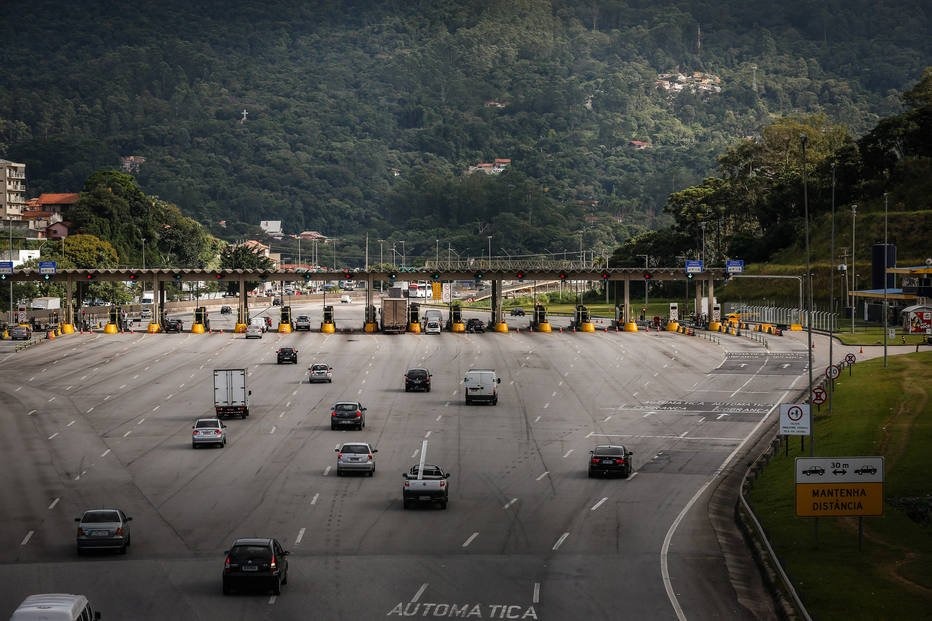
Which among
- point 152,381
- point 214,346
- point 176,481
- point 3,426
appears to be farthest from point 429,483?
point 214,346

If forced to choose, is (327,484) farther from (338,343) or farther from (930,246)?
(930,246)

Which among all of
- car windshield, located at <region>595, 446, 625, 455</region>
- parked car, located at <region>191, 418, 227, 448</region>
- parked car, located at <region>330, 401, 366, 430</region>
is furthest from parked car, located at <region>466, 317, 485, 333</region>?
car windshield, located at <region>595, 446, 625, 455</region>

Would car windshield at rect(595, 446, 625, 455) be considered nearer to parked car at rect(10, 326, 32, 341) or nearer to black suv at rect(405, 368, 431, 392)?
black suv at rect(405, 368, 431, 392)

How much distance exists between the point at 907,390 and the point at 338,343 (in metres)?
64.8

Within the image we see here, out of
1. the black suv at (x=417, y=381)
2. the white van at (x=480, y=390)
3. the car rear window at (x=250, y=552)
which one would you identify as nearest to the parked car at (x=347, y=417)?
the white van at (x=480, y=390)

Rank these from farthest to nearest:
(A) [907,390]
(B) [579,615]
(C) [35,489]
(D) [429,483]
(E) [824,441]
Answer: (A) [907,390], (E) [824,441], (C) [35,489], (D) [429,483], (B) [579,615]

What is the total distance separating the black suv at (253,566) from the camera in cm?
4041

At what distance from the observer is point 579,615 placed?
39031mm

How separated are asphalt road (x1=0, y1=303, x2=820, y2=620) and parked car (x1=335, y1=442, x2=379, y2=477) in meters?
0.53

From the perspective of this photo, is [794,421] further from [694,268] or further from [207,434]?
[694,268]

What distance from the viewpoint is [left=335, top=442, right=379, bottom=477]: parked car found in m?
62.8

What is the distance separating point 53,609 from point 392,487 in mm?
29633

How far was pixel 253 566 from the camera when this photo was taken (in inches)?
1592

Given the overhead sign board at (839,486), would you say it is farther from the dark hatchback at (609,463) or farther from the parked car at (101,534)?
the parked car at (101,534)
